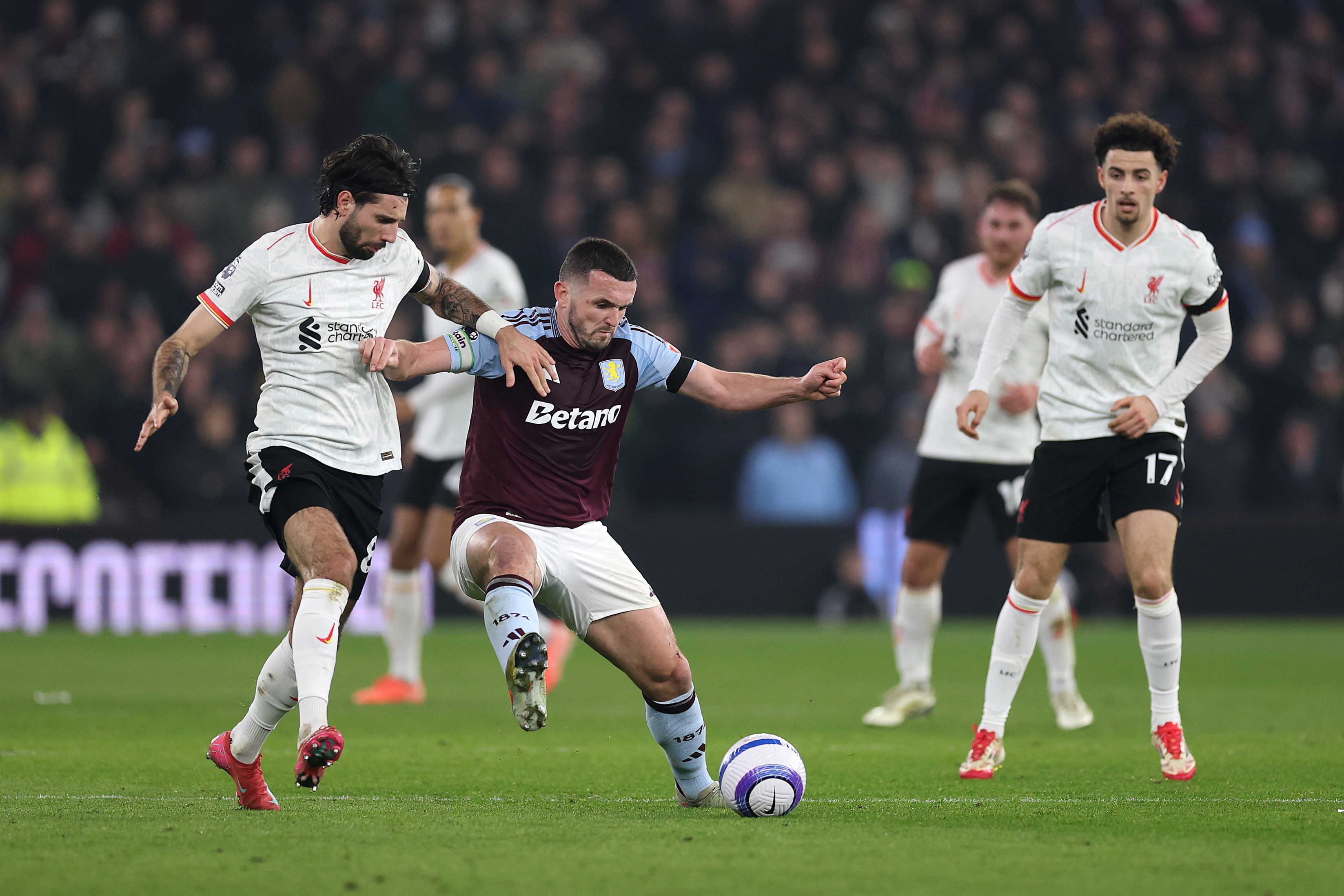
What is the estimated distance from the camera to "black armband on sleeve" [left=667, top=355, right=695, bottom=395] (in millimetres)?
5988

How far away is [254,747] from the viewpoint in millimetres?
5617

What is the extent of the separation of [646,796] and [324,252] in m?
2.30

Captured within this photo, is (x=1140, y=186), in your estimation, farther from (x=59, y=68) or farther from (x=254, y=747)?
(x=59, y=68)

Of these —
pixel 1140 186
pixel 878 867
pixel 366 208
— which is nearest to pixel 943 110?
pixel 1140 186

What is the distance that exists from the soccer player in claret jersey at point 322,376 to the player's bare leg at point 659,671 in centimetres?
84

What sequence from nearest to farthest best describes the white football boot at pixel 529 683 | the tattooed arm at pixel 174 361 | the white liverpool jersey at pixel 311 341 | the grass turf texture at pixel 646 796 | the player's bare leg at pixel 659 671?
the grass turf texture at pixel 646 796, the white football boot at pixel 529 683, the tattooed arm at pixel 174 361, the player's bare leg at pixel 659 671, the white liverpool jersey at pixel 311 341

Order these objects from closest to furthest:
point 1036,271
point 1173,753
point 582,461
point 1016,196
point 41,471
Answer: point 582,461
point 1173,753
point 1036,271
point 1016,196
point 41,471

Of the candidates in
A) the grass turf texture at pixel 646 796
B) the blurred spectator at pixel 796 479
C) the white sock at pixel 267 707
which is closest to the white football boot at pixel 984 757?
the grass turf texture at pixel 646 796

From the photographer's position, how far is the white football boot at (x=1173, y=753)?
6.39 metres

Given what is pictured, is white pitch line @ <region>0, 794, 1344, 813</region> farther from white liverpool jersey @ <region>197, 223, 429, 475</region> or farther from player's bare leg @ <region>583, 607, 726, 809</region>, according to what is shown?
white liverpool jersey @ <region>197, 223, 429, 475</region>

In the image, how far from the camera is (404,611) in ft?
30.9

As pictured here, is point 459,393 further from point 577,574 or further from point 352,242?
point 577,574

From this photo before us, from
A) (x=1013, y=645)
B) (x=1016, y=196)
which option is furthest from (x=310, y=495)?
(x=1016, y=196)

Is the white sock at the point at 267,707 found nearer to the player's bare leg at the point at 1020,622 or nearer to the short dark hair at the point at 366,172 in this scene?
the short dark hair at the point at 366,172
